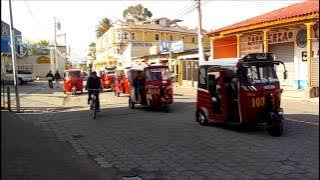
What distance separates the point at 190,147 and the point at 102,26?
8675 cm

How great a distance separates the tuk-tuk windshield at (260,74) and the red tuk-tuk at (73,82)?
Answer: 70.3 ft

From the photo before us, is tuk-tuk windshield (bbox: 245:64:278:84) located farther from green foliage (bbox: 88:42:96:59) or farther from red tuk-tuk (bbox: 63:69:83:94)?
green foliage (bbox: 88:42:96:59)

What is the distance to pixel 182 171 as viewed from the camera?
23.6ft

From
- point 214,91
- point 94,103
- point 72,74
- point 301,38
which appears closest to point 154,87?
point 94,103

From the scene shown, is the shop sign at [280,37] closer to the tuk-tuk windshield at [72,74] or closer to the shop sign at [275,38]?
the shop sign at [275,38]

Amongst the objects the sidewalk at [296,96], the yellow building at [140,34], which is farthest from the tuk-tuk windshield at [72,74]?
the yellow building at [140,34]

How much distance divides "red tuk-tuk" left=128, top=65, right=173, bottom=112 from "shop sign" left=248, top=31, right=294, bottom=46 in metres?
11.8

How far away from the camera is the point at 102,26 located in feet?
309

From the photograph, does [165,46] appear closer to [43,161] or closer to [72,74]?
[72,74]

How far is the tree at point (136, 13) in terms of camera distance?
92.2 m

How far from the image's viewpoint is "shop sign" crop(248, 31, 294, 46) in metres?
26.7

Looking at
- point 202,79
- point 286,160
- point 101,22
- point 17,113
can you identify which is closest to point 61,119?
point 17,113

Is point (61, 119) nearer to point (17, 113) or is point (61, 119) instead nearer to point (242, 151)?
point (17, 113)

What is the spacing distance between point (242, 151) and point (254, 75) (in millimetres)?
2532
